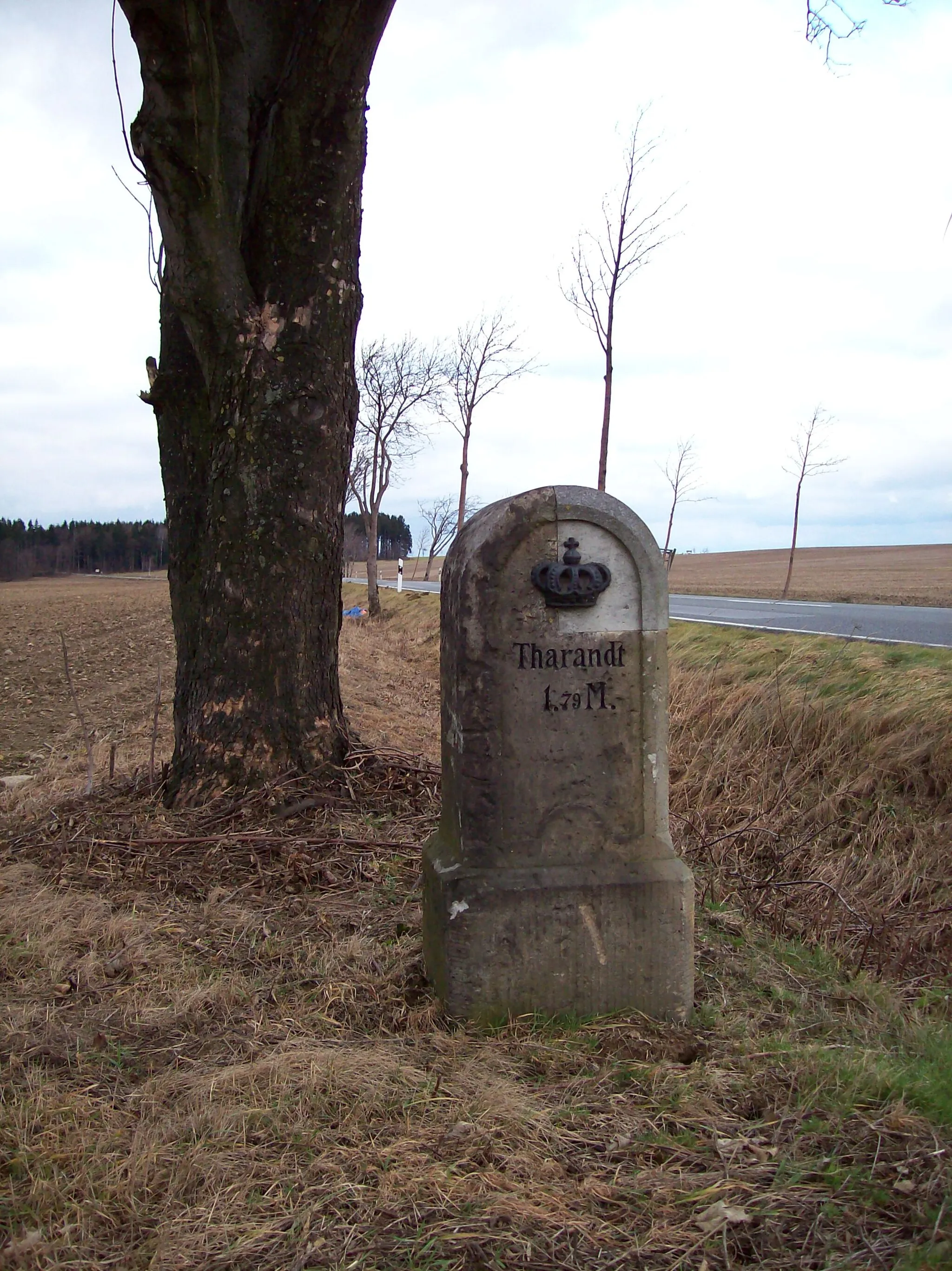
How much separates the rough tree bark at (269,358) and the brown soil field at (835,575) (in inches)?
624

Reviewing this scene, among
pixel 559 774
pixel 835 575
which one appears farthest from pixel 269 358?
pixel 835 575

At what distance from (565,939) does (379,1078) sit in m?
0.80

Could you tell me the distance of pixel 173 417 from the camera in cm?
514

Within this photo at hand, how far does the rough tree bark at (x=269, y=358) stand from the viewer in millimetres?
4641

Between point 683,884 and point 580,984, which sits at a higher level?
point 683,884

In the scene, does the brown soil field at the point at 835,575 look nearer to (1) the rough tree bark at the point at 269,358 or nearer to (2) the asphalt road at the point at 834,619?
(2) the asphalt road at the point at 834,619

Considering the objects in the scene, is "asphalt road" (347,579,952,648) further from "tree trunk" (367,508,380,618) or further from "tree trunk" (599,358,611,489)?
"tree trunk" (367,508,380,618)

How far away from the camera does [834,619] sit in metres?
14.0

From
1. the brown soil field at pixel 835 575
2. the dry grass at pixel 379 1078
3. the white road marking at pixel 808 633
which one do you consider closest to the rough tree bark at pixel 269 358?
the dry grass at pixel 379 1078

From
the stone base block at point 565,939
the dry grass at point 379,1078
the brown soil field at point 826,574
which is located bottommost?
the dry grass at point 379,1078

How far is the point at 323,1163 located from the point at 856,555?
74832 millimetres

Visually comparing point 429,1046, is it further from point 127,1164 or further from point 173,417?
point 173,417

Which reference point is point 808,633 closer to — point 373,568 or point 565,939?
point 565,939

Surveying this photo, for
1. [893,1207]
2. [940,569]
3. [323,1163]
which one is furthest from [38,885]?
[940,569]
